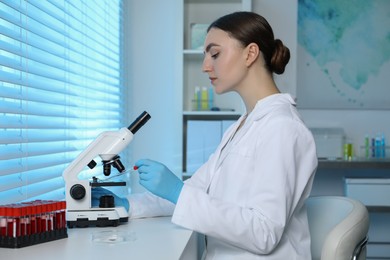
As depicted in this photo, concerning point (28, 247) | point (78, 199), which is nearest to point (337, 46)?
point (78, 199)

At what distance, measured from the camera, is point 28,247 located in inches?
48.3

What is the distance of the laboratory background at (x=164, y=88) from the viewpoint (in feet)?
5.55

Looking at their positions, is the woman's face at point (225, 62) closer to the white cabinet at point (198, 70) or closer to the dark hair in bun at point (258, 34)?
the dark hair in bun at point (258, 34)

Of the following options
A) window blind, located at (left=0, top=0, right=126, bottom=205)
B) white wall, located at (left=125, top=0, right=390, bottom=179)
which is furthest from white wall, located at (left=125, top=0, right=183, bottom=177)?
window blind, located at (left=0, top=0, right=126, bottom=205)

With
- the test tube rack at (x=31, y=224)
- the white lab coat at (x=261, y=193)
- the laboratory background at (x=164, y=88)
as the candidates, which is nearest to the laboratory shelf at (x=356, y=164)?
the laboratory background at (x=164, y=88)

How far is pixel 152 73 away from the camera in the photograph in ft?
10.9

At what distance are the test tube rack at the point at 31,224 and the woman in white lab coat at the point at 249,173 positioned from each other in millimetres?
264

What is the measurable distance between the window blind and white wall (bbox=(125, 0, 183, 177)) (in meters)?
0.65

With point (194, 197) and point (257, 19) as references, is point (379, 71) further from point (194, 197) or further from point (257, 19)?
point (194, 197)

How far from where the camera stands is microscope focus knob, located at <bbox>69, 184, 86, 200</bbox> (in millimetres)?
1478

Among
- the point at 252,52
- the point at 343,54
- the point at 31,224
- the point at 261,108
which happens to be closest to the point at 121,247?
the point at 31,224

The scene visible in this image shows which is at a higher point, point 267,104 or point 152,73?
point 152,73

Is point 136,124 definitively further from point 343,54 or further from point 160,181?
point 343,54

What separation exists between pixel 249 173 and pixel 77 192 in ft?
1.58
